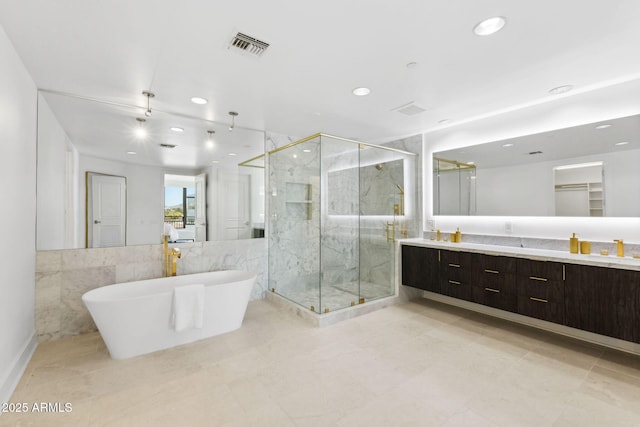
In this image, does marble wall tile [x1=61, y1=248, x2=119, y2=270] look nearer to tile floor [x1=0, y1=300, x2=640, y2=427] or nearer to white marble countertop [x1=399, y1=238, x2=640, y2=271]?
tile floor [x1=0, y1=300, x2=640, y2=427]

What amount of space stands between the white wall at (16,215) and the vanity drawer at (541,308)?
4352 mm

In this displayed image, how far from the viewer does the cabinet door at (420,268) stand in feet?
12.4

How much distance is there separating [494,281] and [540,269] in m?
0.46

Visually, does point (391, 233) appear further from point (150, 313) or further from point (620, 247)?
point (150, 313)

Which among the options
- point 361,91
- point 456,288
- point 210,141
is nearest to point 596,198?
point 456,288

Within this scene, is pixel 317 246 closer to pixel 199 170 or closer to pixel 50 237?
pixel 199 170

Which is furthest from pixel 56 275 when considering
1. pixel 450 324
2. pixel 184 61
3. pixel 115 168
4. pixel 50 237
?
pixel 450 324

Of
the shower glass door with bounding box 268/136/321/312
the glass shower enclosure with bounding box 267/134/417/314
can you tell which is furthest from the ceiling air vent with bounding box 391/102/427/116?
the shower glass door with bounding box 268/136/321/312

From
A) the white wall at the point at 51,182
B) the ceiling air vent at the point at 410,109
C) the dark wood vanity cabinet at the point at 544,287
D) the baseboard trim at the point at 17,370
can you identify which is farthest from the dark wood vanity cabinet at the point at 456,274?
the white wall at the point at 51,182

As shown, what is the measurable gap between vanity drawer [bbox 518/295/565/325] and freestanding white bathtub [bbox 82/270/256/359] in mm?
2905

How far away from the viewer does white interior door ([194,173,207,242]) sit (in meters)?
3.75

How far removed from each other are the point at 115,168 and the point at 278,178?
78.5 inches

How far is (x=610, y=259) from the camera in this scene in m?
2.53

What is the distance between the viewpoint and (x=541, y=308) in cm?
282
